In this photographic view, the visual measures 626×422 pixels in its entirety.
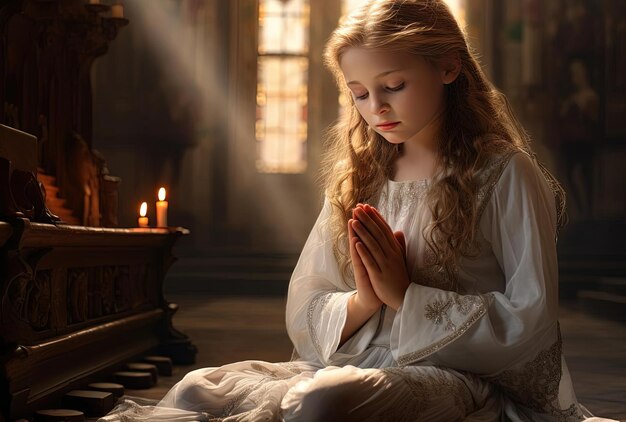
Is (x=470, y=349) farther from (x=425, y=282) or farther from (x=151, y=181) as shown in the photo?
(x=151, y=181)

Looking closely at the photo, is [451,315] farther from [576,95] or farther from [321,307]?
[576,95]

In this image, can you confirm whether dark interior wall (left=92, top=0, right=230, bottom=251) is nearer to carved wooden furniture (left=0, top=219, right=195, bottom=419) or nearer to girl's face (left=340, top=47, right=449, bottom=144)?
carved wooden furniture (left=0, top=219, right=195, bottom=419)

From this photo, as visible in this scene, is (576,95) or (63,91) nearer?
(63,91)

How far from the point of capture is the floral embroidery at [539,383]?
2.19 metres

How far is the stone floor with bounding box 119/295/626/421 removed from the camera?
440 cm

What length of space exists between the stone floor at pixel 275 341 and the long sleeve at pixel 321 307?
5.50 ft

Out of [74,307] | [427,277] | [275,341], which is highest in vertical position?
[427,277]

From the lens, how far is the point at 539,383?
219 centimetres

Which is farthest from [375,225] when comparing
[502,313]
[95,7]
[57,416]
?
[95,7]

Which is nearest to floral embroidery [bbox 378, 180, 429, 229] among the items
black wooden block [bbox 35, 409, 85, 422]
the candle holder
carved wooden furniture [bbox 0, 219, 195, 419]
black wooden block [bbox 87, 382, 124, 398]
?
carved wooden furniture [bbox 0, 219, 195, 419]

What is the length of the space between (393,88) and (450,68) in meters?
0.20

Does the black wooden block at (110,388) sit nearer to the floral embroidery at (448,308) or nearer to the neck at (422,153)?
the neck at (422,153)

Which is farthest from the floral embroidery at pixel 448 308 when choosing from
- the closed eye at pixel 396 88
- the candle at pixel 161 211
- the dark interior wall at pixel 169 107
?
the dark interior wall at pixel 169 107

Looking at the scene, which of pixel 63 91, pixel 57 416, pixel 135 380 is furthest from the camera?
pixel 63 91
